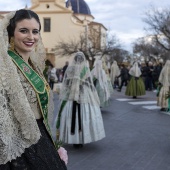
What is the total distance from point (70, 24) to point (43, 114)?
4756 centimetres

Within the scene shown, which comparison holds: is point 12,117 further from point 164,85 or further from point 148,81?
point 148,81

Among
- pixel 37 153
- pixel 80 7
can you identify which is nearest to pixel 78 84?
pixel 37 153

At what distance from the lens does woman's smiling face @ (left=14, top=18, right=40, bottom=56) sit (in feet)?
7.79

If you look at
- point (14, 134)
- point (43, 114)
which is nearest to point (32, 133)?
point (14, 134)

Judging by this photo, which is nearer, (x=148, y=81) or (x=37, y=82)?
(x=37, y=82)

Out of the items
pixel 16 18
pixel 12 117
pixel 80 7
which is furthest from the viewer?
pixel 80 7

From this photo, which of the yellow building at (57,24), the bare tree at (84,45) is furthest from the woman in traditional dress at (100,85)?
the yellow building at (57,24)

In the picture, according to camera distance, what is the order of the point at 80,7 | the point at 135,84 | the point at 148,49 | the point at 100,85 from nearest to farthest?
the point at 100,85 → the point at 135,84 → the point at 148,49 → the point at 80,7

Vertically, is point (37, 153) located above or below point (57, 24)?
below

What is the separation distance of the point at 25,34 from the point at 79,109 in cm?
415

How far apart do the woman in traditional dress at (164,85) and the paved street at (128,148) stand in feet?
4.95

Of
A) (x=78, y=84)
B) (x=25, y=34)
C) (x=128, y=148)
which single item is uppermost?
(x=25, y=34)

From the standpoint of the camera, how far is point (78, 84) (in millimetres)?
6434

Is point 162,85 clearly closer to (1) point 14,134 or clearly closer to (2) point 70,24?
(1) point 14,134
